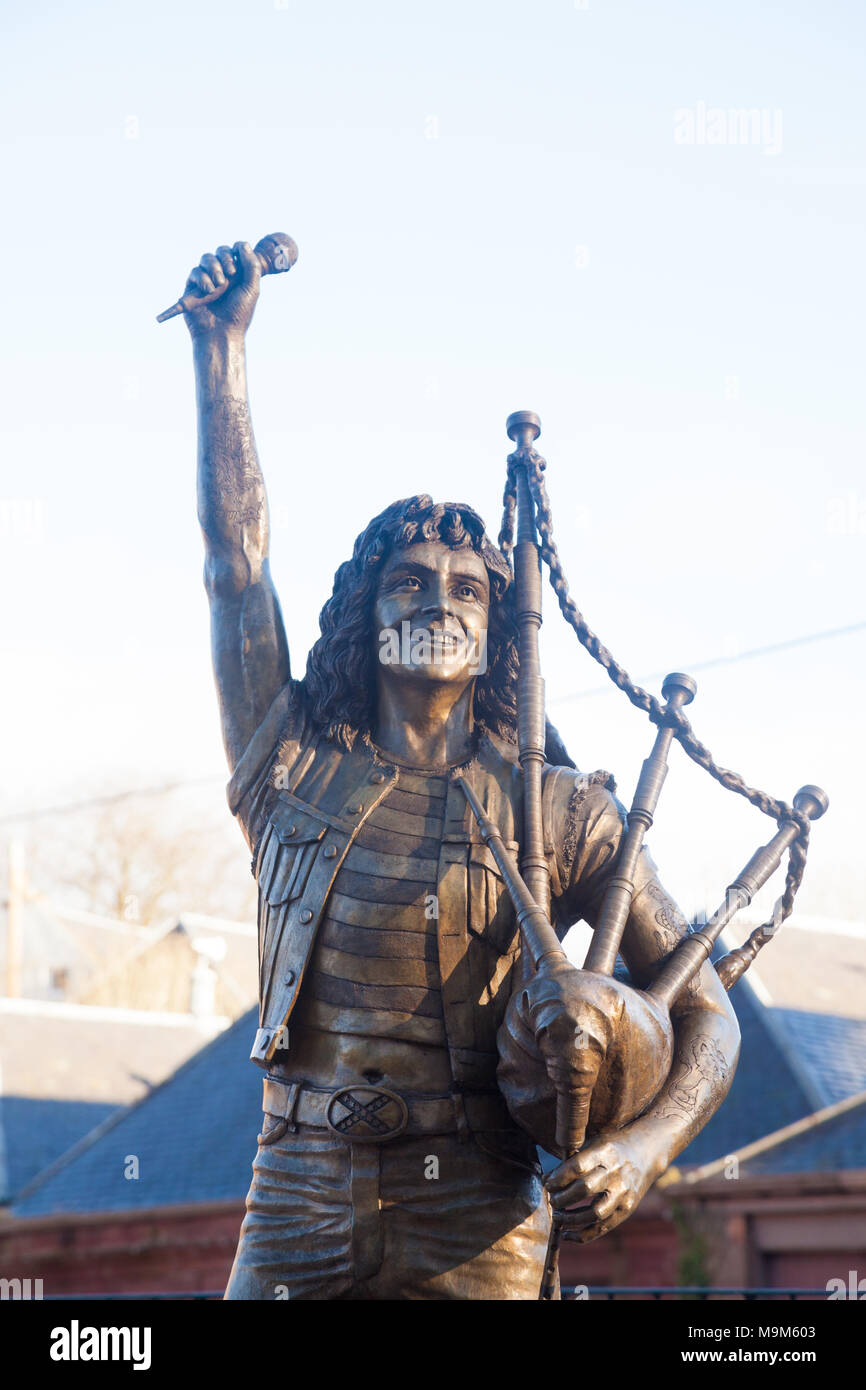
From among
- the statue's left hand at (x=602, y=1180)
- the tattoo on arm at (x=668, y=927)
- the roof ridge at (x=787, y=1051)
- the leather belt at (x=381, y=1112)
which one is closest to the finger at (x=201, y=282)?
the tattoo on arm at (x=668, y=927)

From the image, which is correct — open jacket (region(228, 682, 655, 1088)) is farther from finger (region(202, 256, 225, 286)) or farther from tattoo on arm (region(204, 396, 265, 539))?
finger (region(202, 256, 225, 286))

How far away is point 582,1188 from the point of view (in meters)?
3.70

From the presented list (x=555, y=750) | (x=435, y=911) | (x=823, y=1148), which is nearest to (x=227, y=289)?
(x=555, y=750)

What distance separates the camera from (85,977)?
34.1 metres

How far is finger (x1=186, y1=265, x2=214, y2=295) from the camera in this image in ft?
16.2

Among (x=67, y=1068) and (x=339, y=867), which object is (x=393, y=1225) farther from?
(x=67, y=1068)

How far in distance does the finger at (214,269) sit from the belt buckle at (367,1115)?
8.25ft

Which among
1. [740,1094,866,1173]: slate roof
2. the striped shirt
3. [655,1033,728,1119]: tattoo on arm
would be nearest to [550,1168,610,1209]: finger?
[655,1033,728,1119]: tattoo on arm

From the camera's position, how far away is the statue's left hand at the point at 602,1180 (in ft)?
12.2

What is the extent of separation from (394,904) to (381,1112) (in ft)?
1.87

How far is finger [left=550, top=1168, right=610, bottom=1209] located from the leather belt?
488mm
